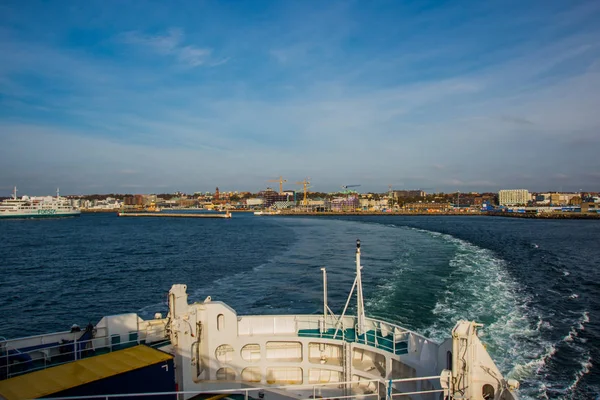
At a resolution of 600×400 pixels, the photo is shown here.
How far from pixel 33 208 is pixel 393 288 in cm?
16671

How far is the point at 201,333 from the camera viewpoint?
434 inches

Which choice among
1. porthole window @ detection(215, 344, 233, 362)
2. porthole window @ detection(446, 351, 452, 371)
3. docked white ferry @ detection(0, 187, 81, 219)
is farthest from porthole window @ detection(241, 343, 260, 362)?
docked white ferry @ detection(0, 187, 81, 219)

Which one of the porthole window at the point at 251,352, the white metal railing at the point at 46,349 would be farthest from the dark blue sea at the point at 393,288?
the white metal railing at the point at 46,349

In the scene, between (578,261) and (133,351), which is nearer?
(133,351)

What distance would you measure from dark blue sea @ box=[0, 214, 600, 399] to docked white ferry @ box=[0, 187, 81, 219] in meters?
114

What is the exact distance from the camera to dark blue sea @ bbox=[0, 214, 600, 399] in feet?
63.8

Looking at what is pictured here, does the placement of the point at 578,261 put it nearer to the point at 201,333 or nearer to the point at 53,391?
the point at 201,333

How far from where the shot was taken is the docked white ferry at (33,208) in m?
153

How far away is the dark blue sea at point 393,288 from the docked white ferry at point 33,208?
114 m

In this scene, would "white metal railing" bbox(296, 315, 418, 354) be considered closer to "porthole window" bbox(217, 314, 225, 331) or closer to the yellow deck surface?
"porthole window" bbox(217, 314, 225, 331)

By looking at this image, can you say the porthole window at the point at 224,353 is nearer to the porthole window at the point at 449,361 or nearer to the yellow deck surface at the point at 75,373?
the yellow deck surface at the point at 75,373

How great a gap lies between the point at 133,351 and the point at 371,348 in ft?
19.9

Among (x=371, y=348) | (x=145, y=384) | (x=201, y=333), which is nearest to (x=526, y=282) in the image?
(x=371, y=348)

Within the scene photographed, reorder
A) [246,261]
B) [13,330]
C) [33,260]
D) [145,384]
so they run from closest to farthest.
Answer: [145,384] < [13,330] < [246,261] < [33,260]
